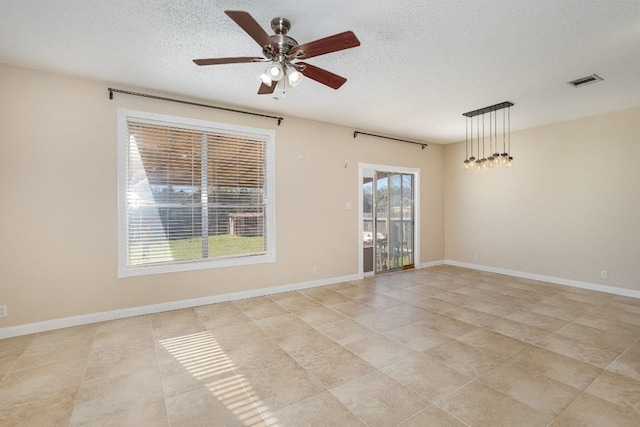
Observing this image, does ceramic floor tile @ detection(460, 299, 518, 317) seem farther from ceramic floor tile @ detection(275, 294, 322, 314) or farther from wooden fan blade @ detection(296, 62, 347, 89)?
wooden fan blade @ detection(296, 62, 347, 89)

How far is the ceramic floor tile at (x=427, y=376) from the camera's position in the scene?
2203 millimetres

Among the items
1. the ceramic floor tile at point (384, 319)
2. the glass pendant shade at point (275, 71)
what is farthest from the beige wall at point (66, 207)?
the glass pendant shade at point (275, 71)

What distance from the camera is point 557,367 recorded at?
2520 mm

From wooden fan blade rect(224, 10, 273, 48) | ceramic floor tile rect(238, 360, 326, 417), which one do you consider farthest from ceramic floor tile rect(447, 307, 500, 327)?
wooden fan blade rect(224, 10, 273, 48)

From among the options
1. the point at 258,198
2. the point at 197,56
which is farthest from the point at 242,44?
the point at 258,198

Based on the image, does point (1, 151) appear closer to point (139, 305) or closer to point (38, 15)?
point (38, 15)

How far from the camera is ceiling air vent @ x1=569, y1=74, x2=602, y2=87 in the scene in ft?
11.1

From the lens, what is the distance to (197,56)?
298cm

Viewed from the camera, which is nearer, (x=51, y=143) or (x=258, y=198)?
(x=51, y=143)

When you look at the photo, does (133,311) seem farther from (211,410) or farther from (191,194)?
(211,410)

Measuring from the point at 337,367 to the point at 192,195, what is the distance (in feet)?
9.68

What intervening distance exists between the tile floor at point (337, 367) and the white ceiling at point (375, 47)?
112 inches

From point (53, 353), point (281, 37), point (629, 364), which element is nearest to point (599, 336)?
point (629, 364)

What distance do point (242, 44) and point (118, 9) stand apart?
961 mm
